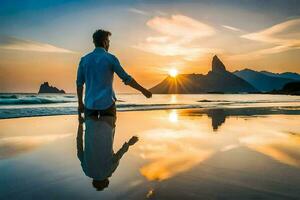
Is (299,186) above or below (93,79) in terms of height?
below

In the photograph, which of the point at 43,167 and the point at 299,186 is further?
the point at 43,167

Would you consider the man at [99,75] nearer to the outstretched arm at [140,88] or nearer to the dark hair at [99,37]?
the dark hair at [99,37]

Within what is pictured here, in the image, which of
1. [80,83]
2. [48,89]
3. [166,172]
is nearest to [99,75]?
[80,83]

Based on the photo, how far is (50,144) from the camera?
495 cm

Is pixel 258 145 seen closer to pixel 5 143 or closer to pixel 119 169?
pixel 119 169

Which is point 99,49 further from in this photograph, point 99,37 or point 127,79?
point 127,79

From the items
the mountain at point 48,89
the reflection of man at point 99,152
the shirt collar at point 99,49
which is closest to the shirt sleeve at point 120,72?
the shirt collar at point 99,49

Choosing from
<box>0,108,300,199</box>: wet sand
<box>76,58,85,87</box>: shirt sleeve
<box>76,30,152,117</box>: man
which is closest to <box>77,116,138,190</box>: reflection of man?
<box>0,108,300,199</box>: wet sand

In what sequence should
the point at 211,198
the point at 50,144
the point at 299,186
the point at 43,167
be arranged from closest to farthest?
1. the point at 211,198
2. the point at 299,186
3. the point at 43,167
4. the point at 50,144

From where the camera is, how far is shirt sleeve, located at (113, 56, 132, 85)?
5719 mm

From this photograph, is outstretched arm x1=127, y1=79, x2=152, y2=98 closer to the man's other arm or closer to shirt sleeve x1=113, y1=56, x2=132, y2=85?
shirt sleeve x1=113, y1=56, x2=132, y2=85

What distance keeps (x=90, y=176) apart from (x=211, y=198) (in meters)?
1.05

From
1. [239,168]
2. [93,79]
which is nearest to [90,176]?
[239,168]

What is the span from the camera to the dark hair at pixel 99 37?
239 inches
